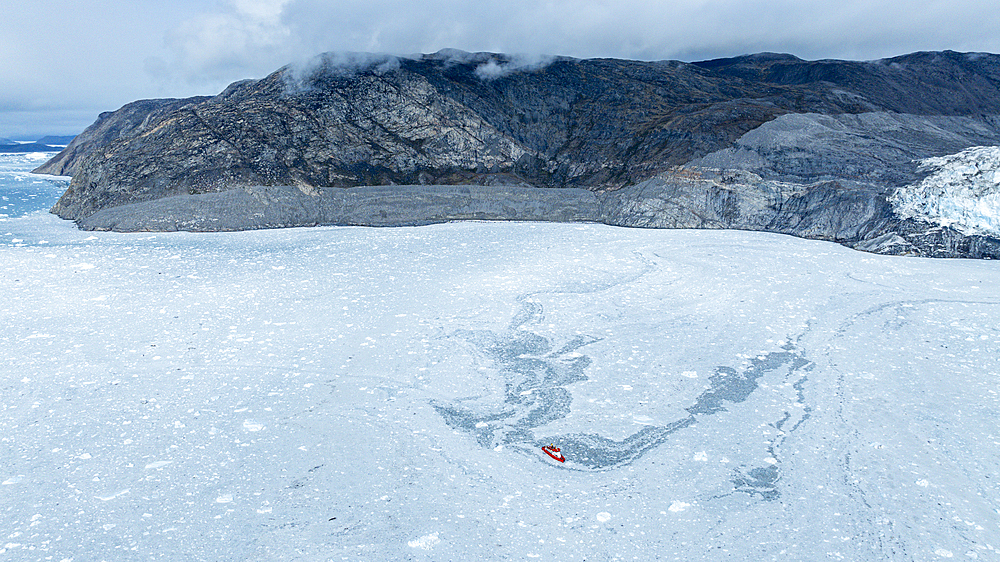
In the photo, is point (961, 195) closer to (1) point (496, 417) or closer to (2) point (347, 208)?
(1) point (496, 417)

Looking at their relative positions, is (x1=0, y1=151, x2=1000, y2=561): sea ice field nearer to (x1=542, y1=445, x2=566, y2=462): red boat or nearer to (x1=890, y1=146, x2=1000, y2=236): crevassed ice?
(x1=542, y1=445, x2=566, y2=462): red boat

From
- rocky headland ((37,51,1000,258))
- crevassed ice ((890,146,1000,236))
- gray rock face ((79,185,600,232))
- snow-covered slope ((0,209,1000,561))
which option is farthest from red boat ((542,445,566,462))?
crevassed ice ((890,146,1000,236))

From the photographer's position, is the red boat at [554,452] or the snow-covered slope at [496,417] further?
the red boat at [554,452]

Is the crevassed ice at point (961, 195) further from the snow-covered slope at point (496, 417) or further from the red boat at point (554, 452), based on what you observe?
the red boat at point (554, 452)

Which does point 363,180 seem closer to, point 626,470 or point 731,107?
point 731,107

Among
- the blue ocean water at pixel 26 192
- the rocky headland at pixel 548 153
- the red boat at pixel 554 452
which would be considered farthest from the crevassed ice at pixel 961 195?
the blue ocean water at pixel 26 192

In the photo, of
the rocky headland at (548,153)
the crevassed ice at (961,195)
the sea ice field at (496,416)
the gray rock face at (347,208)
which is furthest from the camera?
the gray rock face at (347,208)
